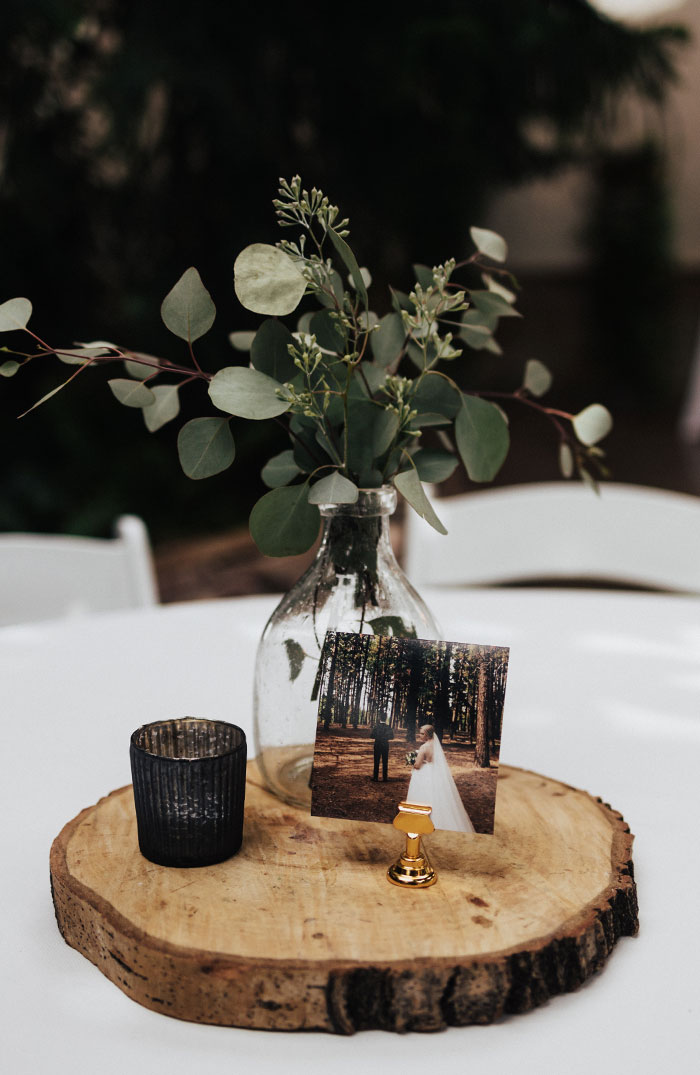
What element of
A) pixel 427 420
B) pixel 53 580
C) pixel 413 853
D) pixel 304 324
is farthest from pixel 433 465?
pixel 53 580

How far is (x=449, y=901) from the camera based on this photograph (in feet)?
1.70

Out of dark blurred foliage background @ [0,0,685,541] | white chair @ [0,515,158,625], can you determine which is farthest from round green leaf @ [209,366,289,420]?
dark blurred foliage background @ [0,0,685,541]

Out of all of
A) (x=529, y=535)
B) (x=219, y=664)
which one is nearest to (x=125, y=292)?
(x=529, y=535)

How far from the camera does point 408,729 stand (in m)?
0.56

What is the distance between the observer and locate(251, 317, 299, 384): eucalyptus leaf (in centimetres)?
Result: 59

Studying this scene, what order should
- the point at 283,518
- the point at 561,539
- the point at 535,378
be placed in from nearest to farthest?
the point at 283,518 < the point at 535,378 < the point at 561,539

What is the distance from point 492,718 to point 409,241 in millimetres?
3061

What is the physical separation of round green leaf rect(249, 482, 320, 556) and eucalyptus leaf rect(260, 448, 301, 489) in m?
0.04

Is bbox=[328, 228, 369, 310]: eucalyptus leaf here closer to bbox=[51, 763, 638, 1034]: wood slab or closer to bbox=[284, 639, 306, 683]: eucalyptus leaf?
bbox=[284, 639, 306, 683]: eucalyptus leaf

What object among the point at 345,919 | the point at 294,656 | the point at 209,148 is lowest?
the point at 345,919

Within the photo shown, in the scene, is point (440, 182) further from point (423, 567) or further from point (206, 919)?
point (206, 919)

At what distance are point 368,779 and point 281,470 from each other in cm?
21

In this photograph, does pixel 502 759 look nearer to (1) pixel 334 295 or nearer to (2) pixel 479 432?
(2) pixel 479 432

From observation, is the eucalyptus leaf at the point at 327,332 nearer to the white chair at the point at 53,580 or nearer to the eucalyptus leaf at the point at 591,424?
the eucalyptus leaf at the point at 591,424
